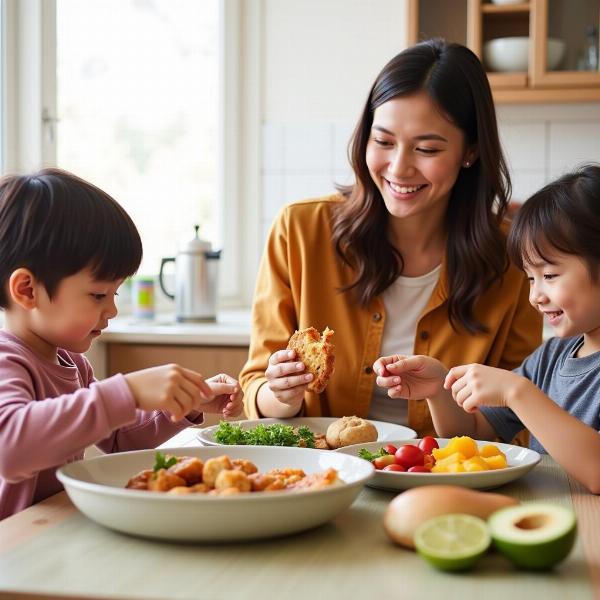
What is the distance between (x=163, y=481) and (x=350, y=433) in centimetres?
53

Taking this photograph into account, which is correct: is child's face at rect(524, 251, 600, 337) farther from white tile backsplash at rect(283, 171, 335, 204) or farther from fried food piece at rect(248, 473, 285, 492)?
white tile backsplash at rect(283, 171, 335, 204)

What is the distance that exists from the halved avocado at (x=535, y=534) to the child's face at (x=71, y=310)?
679mm

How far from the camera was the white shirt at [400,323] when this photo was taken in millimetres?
1961

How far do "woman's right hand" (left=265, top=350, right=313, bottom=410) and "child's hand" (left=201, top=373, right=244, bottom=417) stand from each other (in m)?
0.18

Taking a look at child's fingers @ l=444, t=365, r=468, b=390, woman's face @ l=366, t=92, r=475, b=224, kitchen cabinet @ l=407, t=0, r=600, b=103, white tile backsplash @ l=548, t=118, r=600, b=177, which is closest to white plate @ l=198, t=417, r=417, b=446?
child's fingers @ l=444, t=365, r=468, b=390

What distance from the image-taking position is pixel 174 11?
3750mm

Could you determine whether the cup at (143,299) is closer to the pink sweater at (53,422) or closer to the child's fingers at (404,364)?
the child's fingers at (404,364)

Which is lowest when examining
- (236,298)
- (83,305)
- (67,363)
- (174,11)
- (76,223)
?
(236,298)

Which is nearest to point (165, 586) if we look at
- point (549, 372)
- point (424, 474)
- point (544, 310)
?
point (424, 474)

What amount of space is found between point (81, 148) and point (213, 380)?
209 centimetres

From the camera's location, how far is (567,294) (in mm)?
1574

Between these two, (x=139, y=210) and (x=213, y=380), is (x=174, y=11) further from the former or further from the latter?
(x=213, y=380)

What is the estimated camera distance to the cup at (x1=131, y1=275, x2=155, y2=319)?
3.25 metres

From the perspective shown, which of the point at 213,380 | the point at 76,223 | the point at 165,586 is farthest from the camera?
the point at 213,380
